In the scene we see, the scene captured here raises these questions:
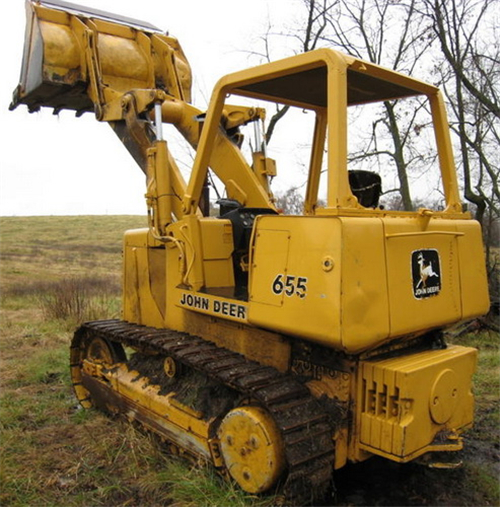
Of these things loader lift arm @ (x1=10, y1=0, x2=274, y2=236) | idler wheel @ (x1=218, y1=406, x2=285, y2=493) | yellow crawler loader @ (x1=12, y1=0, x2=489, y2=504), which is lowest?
idler wheel @ (x1=218, y1=406, x2=285, y2=493)

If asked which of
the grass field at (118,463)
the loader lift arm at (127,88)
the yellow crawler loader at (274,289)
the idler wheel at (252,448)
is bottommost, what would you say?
the grass field at (118,463)

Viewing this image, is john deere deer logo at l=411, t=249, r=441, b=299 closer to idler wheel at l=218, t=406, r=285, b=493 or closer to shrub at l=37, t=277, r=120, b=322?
idler wheel at l=218, t=406, r=285, b=493

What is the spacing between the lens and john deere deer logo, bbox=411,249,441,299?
351 cm

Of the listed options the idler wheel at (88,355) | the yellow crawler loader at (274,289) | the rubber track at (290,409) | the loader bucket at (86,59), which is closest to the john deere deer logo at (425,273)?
the yellow crawler loader at (274,289)

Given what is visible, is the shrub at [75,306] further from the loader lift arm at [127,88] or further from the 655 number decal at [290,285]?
the 655 number decal at [290,285]

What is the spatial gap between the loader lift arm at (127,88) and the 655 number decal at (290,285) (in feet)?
5.24

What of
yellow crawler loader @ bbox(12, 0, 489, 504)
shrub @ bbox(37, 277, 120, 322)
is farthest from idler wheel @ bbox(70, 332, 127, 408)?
shrub @ bbox(37, 277, 120, 322)

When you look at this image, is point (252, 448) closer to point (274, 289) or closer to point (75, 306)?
point (274, 289)

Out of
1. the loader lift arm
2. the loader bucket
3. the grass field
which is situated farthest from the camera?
the loader bucket

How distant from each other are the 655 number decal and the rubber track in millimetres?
605

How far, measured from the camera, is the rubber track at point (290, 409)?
3307 mm

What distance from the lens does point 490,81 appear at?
9914 millimetres

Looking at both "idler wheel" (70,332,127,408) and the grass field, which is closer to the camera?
the grass field

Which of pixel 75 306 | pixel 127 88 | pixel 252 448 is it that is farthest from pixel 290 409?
pixel 75 306
